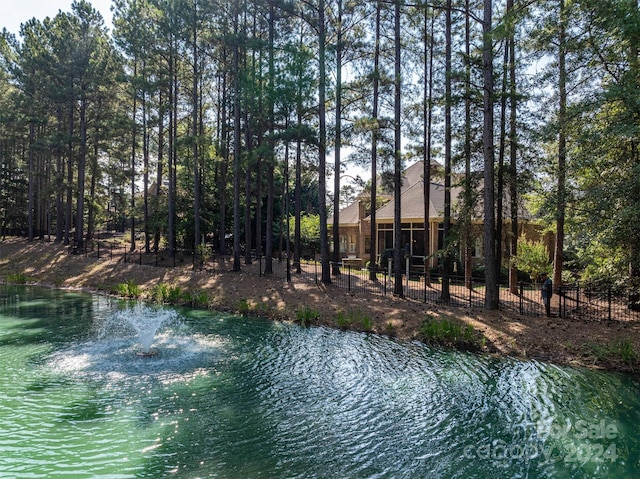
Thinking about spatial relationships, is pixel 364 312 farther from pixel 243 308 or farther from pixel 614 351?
pixel 614 351

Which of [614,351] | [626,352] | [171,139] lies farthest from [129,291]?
[626,352]

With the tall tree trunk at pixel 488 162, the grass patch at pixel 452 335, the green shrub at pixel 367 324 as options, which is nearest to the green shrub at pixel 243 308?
the green shrub at pixel 367 324

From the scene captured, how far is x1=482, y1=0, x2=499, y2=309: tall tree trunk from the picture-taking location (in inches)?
500

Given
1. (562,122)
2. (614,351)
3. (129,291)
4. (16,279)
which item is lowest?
(614,351)

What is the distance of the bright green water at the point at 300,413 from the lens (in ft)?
18.6

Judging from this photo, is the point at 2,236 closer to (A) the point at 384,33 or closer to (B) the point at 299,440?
(A) the point at 384,33

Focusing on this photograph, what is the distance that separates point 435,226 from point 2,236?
40.2 m

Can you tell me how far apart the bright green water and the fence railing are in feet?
14.2

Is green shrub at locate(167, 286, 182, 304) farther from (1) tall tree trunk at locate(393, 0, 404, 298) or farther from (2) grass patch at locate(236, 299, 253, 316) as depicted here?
(1) tall tree trunk at locate(393, 0, 404, 298)

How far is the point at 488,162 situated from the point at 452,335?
5.54 metres

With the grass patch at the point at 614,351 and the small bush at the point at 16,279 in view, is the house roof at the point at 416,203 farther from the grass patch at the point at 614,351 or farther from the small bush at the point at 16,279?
the small bush at the point at 16,279

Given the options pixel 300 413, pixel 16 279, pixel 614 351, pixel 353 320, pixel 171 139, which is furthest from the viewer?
pixel 171 139

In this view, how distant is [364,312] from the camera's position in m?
14.5

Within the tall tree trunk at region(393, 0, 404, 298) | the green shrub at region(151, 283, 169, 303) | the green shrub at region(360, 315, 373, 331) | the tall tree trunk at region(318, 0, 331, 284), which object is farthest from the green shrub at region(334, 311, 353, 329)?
the green shrub at region(151, 283, 169, 303)
